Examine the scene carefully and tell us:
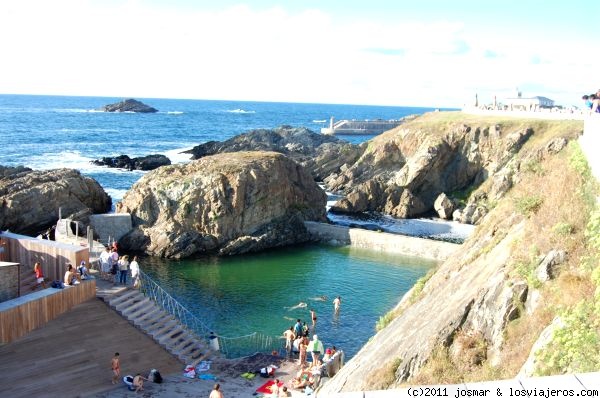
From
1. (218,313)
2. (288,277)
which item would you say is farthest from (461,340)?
(288,277)

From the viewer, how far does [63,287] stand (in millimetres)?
22578

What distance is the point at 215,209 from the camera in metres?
47.0

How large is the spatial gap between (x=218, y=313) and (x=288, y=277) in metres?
8.24

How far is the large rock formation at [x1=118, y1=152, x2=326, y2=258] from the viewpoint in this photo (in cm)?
4525

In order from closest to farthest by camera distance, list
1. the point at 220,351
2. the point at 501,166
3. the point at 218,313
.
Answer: the point at 220,351 → the point at 218,313 → the point at 501,166

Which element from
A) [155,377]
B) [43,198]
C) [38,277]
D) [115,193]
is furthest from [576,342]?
[115,193]

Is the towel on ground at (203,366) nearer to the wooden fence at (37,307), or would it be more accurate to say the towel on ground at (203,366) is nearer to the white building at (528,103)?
the wooden fence at (37,307)

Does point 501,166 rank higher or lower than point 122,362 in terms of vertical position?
higher

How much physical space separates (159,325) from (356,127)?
130 meters

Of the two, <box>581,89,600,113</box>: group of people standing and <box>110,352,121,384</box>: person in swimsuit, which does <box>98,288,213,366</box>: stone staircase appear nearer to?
<box>110,352,121,384</box>: person in swimsuit

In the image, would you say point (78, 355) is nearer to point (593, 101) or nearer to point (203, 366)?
point (203, 366)

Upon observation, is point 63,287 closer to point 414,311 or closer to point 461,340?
point 414,311

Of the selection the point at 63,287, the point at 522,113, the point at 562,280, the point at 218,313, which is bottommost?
the point at 218,313

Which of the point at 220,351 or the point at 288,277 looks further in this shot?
the point at 288,277
